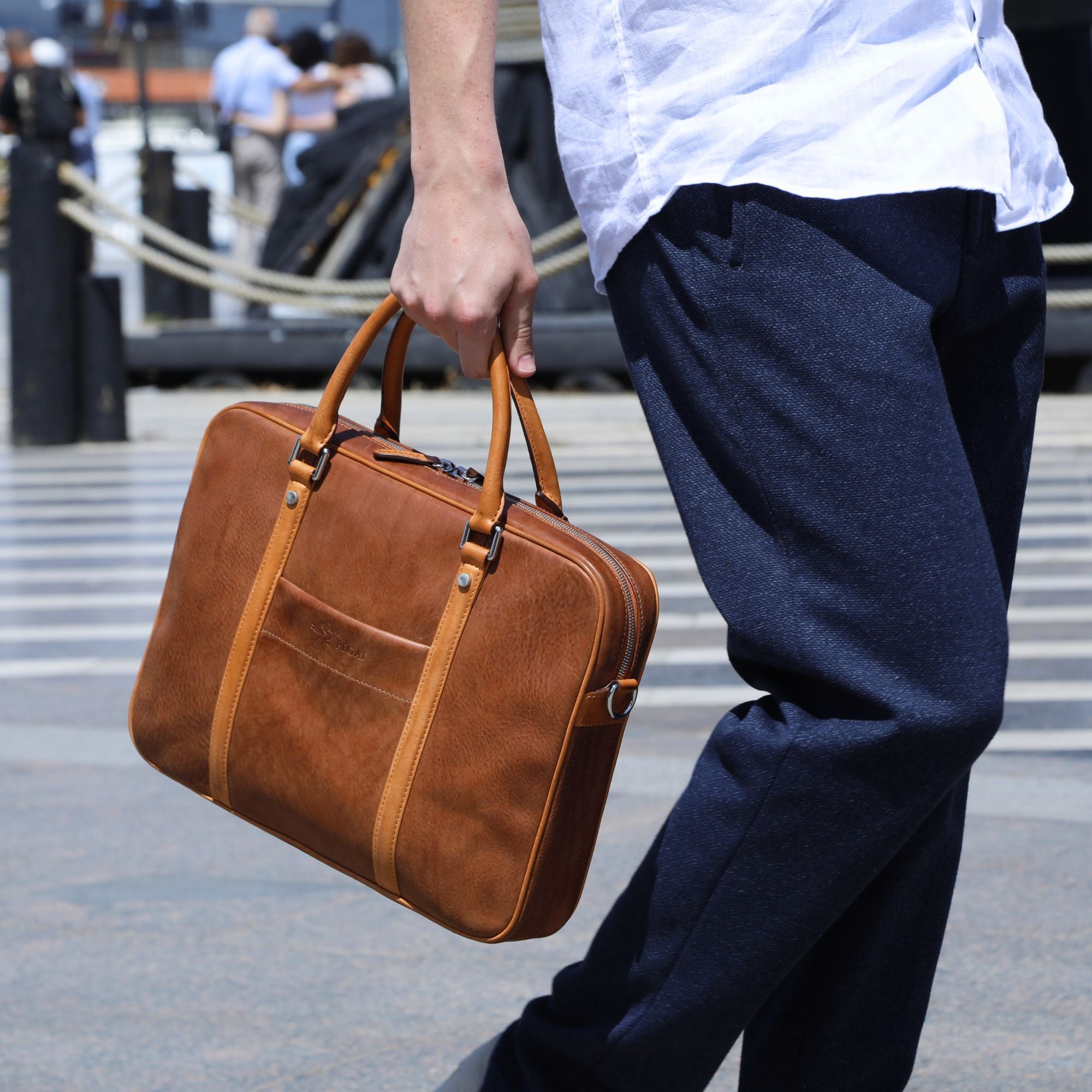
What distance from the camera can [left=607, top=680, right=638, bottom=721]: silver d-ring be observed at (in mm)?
1477

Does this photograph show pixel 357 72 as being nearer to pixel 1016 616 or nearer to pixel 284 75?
pixel 284 75

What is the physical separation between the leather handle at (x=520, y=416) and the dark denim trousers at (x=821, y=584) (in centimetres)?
13

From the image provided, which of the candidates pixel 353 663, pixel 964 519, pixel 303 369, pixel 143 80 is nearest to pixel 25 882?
pixel 353 663

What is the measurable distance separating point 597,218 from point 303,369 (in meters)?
8.90

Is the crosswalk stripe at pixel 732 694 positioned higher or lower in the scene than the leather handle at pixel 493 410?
lower

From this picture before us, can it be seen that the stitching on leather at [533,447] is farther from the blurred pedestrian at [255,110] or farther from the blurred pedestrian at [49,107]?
the blurred pedestrian at [255,110]

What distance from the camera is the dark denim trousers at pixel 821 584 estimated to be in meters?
1.35

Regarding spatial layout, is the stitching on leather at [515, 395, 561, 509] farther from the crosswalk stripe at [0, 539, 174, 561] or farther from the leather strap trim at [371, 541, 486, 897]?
the crosswalk stripe at [0, 539, 174, 561]

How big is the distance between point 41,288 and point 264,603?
599 cm

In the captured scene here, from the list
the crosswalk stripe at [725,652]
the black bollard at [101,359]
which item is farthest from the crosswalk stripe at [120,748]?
the black bollard at [101,359]

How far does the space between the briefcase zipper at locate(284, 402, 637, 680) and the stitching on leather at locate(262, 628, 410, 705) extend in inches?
7.3

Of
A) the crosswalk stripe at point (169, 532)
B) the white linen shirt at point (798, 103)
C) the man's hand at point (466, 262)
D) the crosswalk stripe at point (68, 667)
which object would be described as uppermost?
the white linen shirt at point (798, 103)

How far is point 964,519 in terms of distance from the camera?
1363 millimetres

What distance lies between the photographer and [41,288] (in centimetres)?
730
